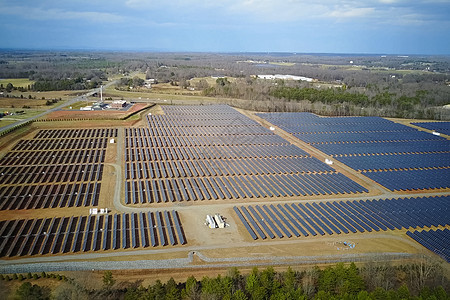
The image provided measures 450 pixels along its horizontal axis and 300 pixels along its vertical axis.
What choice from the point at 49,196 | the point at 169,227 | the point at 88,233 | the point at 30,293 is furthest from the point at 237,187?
the point at 30,293

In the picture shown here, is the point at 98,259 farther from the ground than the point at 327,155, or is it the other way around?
the point at 327,155

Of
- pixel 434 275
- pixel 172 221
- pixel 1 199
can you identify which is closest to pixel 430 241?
pixel 434 275

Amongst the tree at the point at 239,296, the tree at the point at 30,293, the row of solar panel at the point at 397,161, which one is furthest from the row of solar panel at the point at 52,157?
the row of solar panel at the point at 397,161

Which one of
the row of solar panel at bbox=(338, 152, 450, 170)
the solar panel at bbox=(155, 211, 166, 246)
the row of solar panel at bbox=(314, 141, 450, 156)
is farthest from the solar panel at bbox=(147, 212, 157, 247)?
the row of solar panel at bbox=(314, 141, 450, 156)

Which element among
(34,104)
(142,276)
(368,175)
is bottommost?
(142,276)

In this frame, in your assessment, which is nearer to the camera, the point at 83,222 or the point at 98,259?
the point at 98,259

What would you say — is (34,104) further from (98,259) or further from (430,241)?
(430,241)

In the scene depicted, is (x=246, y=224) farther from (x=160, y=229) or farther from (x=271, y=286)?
(x=271, y=286)
